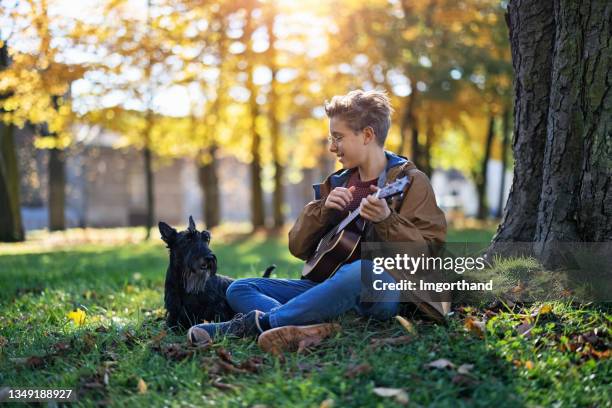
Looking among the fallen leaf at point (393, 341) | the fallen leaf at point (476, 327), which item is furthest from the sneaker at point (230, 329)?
the fallen leaf at point (476, 327)

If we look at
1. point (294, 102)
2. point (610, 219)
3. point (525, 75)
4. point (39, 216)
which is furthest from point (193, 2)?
point (39, 216)

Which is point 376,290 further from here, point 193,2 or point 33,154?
point 33,154

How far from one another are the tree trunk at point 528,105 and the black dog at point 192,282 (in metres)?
2.35

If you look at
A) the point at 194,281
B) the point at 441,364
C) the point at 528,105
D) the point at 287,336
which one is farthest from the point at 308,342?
the point at 528,105

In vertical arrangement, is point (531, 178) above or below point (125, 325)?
above

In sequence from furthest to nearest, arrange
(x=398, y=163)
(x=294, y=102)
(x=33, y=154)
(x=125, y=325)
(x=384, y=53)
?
1. (x=33, y=154)
2. (x=294, y=102)
3. (x=384, y=53)
4. (x=125, y=325)
5. (x=398, y=163)

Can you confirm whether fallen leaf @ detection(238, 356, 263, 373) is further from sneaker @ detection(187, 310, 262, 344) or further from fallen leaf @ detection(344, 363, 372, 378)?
fallen leaf @ detection(344, 363, 372, 378)

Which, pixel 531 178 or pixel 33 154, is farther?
pixel 33 154

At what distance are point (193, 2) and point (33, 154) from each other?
13.8m

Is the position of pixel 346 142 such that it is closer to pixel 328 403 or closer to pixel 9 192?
pixel 328 403

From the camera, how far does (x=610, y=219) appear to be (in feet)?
14.2

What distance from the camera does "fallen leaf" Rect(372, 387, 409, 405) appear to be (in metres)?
2.96

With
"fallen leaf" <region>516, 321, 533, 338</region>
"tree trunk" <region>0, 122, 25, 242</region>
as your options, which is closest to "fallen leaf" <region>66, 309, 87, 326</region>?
"fallen leaf" <region>516, 321, 533, 338</region>

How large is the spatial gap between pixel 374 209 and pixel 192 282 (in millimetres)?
1461
